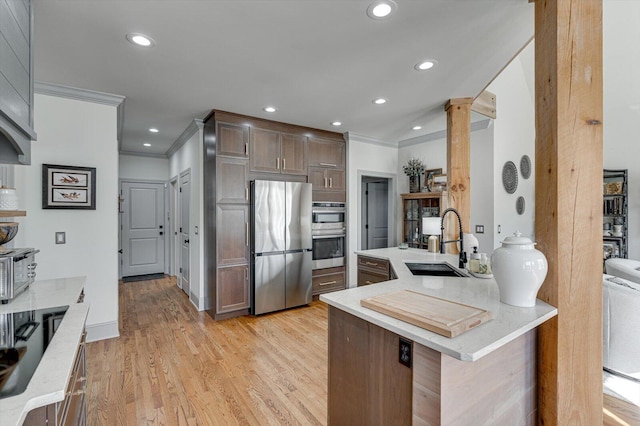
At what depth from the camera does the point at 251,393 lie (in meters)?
2.22

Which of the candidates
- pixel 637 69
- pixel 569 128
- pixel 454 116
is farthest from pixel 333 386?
pixel 637 69

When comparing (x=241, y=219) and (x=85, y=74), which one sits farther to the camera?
(x=241, y=219)

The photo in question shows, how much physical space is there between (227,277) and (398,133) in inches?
136

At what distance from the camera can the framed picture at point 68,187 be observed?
2826mm

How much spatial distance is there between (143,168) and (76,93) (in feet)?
10.9

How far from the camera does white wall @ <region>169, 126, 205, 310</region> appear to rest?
407 centimetres

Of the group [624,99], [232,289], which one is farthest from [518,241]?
[624,99]

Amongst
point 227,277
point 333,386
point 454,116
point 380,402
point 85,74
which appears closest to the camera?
point 380,402

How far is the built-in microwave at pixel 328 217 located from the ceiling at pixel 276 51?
147 centimetres

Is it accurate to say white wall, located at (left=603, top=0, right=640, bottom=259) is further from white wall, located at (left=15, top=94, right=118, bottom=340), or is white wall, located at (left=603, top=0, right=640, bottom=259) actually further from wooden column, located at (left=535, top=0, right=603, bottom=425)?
white wall, located at (left=15, top=94, right=118, bottom=340)

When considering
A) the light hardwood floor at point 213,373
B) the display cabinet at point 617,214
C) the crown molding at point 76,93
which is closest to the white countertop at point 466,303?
the light hardwood floor at point 213,373

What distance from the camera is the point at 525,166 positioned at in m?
5.03

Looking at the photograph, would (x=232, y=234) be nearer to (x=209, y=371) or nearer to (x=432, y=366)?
(x=209, y=371)

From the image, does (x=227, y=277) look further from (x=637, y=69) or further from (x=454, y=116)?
(x=637, y=69)
